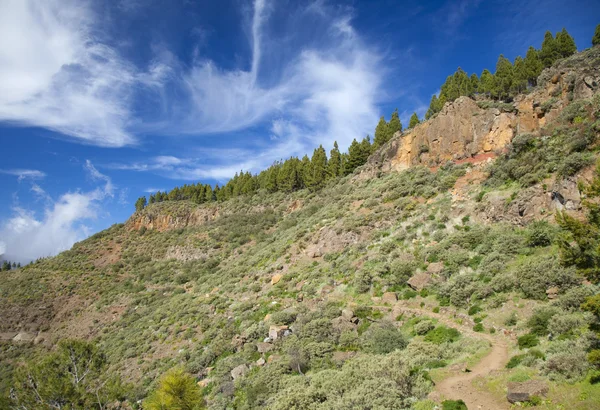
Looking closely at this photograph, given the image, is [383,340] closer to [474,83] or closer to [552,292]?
[552,292]

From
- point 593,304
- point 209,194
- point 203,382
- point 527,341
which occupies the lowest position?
point 203,382

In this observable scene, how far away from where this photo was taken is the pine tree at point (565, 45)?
55.2 meters

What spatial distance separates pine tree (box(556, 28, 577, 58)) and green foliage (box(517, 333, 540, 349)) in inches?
2512

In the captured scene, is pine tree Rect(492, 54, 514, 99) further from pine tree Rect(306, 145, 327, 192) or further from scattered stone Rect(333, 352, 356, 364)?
scattered stone Rect(333, 352, 356, 364)

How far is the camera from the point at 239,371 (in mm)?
21016

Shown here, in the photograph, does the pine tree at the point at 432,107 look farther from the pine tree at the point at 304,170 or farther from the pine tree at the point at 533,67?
the pine tree at the point at 304,170

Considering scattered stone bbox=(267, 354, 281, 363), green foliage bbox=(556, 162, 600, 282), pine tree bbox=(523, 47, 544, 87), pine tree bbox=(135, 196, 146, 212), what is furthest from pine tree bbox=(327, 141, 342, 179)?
pine tree bbox=(135, 196, 146, 212)

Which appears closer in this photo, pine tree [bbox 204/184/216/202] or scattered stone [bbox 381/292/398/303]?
scattered stone [bbox 381/292/398/303]

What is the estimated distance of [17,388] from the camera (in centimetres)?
1850

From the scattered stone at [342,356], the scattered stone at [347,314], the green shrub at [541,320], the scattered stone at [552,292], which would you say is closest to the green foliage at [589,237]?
the green shrub at [541,320]

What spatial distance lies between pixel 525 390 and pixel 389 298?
556 inches

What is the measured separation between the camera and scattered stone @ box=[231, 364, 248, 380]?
68.1 ft

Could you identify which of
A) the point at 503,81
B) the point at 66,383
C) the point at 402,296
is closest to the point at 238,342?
the point at 66,383

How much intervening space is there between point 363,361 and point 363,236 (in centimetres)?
2212
